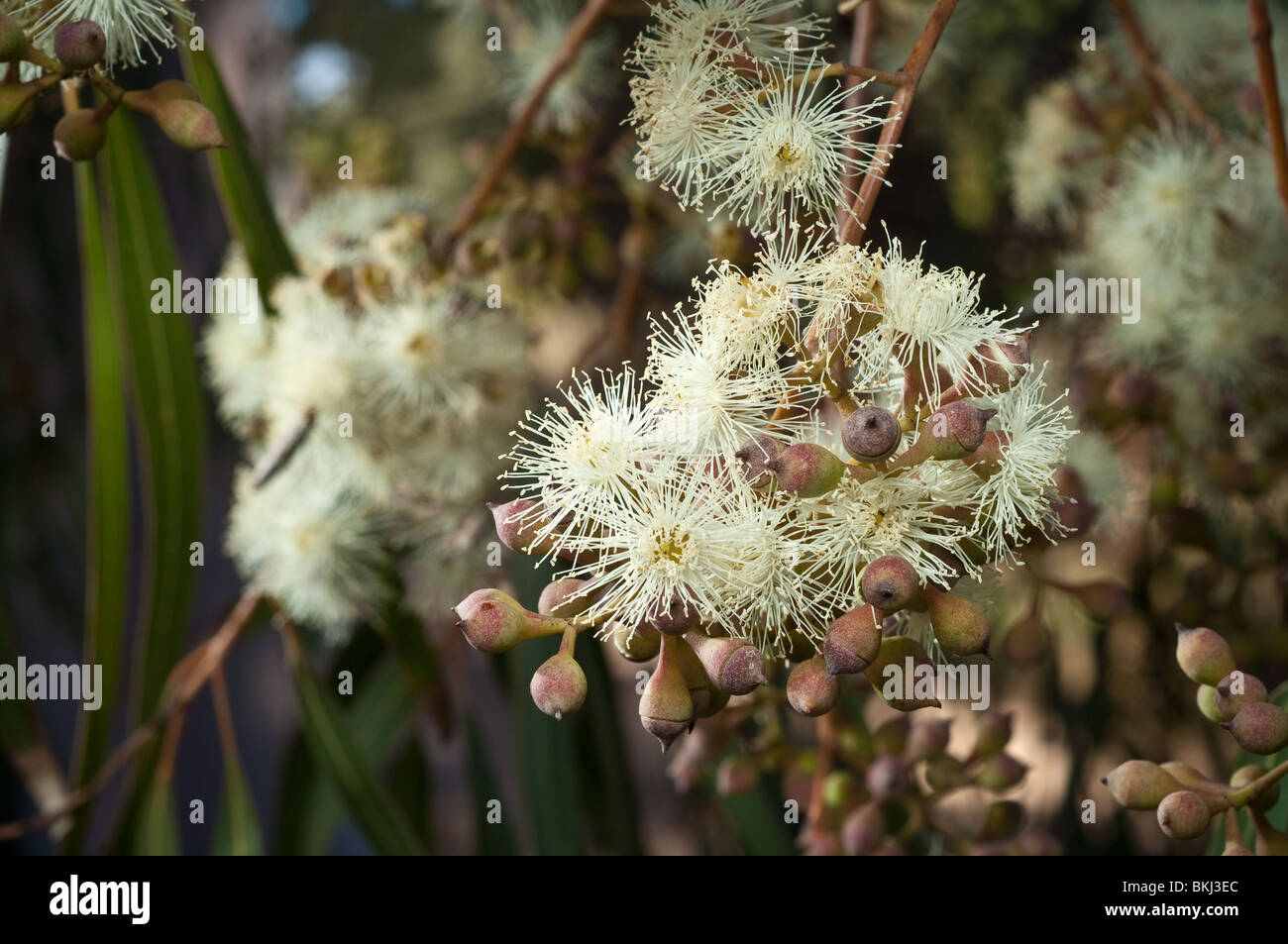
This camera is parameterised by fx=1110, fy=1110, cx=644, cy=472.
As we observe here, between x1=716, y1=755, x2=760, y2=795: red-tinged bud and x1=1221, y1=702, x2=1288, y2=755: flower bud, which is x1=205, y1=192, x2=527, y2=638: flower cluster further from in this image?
x1=1221, y1=702, x2=1288, y2=755: flower bud

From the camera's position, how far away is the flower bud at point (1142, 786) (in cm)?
52

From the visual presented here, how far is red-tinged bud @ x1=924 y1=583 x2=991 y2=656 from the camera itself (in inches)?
17.7

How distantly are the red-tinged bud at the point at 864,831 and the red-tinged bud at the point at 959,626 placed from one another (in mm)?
283

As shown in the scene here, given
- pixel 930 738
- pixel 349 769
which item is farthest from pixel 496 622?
pixel 349 769

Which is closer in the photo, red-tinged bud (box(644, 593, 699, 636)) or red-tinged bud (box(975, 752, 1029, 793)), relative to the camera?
red-tinged bud (box(644, 593, 699, 636))

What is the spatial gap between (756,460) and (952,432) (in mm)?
80

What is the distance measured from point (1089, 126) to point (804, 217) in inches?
20.8

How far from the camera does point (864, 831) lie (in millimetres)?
701

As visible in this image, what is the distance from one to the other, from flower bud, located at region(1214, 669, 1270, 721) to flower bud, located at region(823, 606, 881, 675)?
0.65 feet

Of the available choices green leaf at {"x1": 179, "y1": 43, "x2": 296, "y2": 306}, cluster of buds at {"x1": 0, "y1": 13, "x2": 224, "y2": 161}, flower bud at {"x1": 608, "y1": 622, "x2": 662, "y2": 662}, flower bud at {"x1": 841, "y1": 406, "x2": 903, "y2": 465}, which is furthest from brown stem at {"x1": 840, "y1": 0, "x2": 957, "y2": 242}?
green leaf at {"x1": 179, "y1": 43, "x2": 296, "y2": 306}

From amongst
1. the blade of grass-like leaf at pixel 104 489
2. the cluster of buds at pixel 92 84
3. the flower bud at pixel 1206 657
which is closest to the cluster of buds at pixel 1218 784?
the flower bud at pixel 1206 657

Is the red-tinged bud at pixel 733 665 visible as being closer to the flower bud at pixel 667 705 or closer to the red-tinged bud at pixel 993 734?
the flower bud at pixel 667 705
